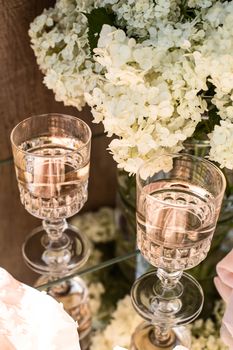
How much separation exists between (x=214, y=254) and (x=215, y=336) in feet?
0.40

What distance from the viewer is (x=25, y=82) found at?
856 millimetres

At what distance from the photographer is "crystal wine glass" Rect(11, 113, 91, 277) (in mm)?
702

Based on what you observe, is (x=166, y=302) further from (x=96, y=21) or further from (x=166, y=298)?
(x=96, y=21)

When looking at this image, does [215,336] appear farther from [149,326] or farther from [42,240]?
[42,240]

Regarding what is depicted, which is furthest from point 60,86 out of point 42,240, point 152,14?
point 42,240

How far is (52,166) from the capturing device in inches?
27.9

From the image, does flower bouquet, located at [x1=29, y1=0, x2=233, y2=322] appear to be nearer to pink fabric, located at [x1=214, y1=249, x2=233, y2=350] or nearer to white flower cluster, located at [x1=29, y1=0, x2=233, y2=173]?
white flower cluster, located at [x1=29, y1=0, x2=233, y2=173]

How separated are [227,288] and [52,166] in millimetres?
258

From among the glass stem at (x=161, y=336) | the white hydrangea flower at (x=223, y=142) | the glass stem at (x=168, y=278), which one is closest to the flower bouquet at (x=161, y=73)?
the white hydrangea flower at (x=223, y=142)

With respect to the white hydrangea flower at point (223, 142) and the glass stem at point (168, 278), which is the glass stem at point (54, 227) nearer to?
the glass stem at point (168, 278)

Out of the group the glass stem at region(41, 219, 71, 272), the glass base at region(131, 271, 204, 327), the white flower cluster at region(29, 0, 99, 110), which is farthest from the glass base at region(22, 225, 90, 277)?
the white flower cluster at region(29, 0, 99, 110)

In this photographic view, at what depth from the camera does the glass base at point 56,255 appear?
0.84 m

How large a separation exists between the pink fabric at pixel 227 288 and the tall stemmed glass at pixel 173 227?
40 millimetres

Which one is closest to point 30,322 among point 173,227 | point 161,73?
point 173,227
